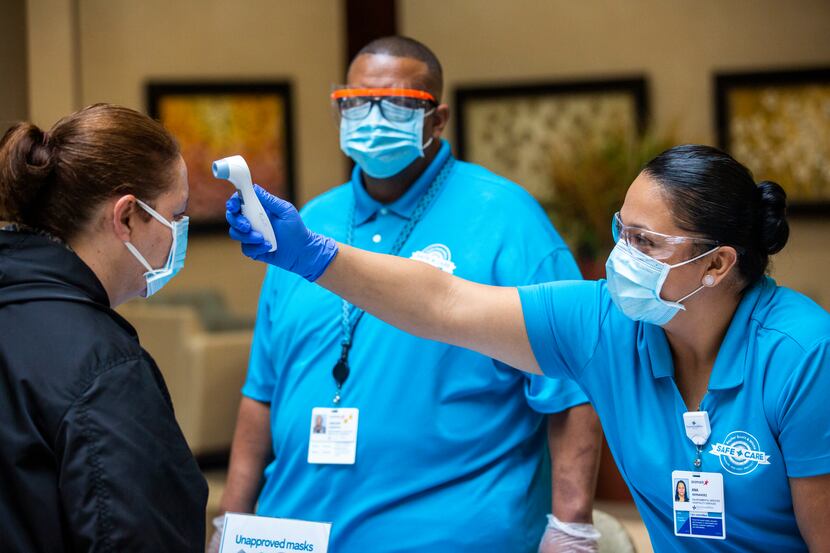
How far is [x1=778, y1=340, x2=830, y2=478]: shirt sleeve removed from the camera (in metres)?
1.65

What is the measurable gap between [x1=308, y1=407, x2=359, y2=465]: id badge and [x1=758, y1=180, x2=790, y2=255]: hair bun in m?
0.91

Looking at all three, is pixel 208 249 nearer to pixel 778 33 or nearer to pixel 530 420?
pixel 778 33

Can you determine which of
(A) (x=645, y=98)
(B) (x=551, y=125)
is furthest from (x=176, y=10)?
(A) (x=645, y=98)

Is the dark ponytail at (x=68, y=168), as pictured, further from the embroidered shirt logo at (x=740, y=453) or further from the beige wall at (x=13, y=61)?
the beige wall at (x=13, y=61)

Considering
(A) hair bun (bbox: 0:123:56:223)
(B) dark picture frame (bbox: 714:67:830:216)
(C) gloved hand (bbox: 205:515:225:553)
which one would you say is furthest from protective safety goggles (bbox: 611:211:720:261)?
(B) dark picture frame (bbox: 714:67:830:216)

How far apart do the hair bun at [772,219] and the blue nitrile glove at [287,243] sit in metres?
0.80

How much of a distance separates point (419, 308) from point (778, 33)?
491 cm

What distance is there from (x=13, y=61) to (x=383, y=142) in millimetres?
2294

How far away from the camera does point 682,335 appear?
6.21 ft

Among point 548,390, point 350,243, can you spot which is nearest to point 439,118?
point 350,243

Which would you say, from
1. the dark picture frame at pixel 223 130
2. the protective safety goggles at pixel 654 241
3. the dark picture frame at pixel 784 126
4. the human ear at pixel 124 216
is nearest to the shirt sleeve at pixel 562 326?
the protective safety goggles at pixel 654 241

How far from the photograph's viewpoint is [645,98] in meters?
6.21

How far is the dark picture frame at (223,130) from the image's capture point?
648 centimetres

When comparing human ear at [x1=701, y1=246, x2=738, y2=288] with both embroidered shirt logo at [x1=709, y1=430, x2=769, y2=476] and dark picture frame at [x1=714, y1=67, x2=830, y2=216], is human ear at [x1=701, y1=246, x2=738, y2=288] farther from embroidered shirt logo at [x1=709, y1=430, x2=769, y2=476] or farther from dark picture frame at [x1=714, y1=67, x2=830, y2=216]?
dark picture frame at [x1=714, y1=67, x2=830, y2=216]
